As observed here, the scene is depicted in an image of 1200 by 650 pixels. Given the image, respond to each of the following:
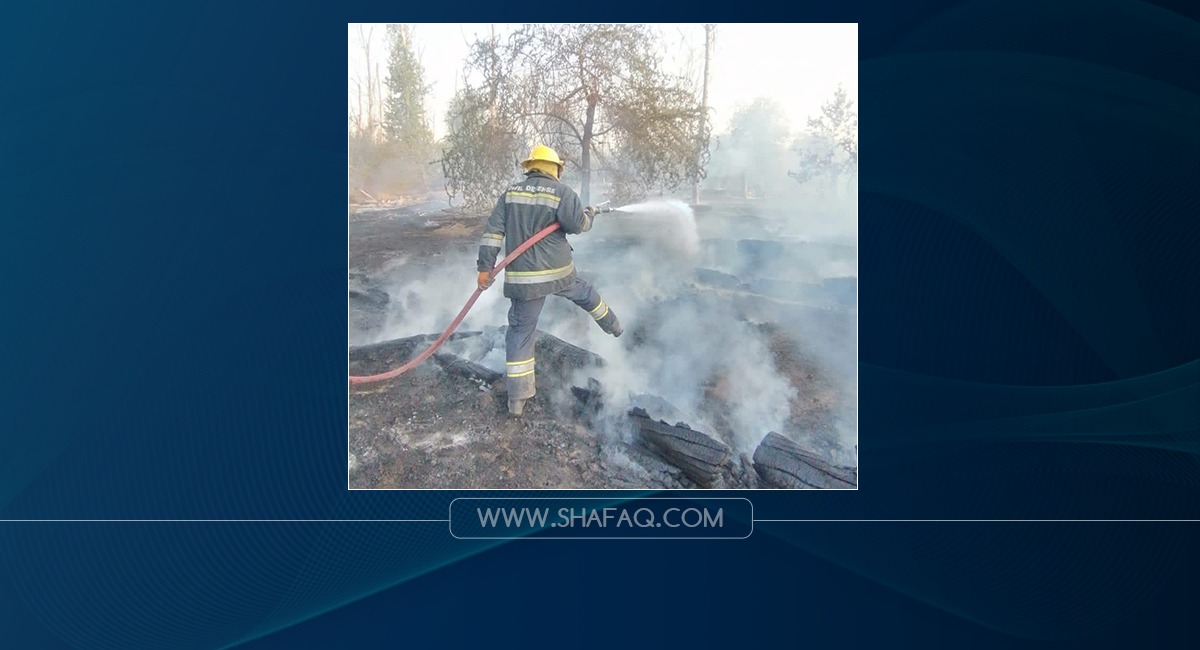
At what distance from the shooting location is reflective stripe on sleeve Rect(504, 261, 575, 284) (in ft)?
15.0

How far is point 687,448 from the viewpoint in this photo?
14.5 feet

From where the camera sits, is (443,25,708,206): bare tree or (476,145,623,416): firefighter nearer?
(443,25,708,206): bare tree

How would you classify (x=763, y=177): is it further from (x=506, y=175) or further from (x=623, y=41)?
(x=506, y=175)

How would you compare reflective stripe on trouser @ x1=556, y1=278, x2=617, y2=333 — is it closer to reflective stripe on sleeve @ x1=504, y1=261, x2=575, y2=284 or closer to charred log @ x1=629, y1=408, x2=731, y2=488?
reflective stripe on sleeve @ x1=504, y1=261, x2=575, y2=284

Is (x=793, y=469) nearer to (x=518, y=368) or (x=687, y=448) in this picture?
(x=687, y=448)

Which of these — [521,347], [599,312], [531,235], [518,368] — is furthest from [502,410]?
[531,235]

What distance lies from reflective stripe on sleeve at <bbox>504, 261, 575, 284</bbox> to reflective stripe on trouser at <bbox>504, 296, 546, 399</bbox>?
13 cm

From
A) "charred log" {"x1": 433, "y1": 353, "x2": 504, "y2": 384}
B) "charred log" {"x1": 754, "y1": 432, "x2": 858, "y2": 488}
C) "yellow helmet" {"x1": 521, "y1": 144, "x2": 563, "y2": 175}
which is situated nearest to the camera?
"charred log" {"x1": 754, "y1": 432, "x2": 858, "y2": 488}

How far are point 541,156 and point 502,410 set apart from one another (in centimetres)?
163

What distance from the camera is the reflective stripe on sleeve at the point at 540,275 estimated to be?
4.58m

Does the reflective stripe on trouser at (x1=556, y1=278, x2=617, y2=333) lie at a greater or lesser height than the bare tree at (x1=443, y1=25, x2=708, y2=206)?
lesser

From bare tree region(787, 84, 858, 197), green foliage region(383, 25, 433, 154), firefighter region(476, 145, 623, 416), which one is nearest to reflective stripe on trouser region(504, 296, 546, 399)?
firefighter region(476, 145, 623, 416)

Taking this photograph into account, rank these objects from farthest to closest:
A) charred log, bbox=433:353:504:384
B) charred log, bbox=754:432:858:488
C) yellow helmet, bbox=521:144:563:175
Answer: charred log, bbox=433:353:504:384, yellow helmet, bbox=521:144:563:175, charred log, bbox=754:432:858:488

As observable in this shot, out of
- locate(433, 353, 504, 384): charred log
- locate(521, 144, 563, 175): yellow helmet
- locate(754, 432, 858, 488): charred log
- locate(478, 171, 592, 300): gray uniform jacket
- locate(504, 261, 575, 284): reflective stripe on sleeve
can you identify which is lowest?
locate(754, 432, 858, 488): charred log
